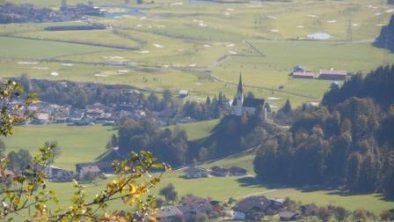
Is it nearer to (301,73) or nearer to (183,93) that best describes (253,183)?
(183,93)

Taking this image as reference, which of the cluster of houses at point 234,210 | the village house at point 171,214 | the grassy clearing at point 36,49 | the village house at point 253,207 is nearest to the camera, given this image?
the village house at point 171,214

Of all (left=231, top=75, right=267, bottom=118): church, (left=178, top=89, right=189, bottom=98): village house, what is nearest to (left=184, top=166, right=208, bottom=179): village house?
(left=231, top=75, right=267, bottom=118): church

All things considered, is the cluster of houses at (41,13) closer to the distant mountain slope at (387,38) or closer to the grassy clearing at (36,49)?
Result: the grassy clearing at (36,49)

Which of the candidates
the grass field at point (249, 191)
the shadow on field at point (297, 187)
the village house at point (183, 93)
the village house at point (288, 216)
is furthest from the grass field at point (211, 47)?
the village house at point (288, 216)

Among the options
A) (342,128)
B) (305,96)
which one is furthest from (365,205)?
(305,96)

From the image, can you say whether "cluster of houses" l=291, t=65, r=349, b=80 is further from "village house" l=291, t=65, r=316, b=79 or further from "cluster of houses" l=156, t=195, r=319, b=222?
"cluster of houses" l=156, t=195, r=319, b=222

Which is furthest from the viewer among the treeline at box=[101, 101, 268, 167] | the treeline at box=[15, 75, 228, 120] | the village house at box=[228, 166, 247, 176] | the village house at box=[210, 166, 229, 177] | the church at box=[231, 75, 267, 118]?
the treeline at box=[15, 75, 228, 120]
